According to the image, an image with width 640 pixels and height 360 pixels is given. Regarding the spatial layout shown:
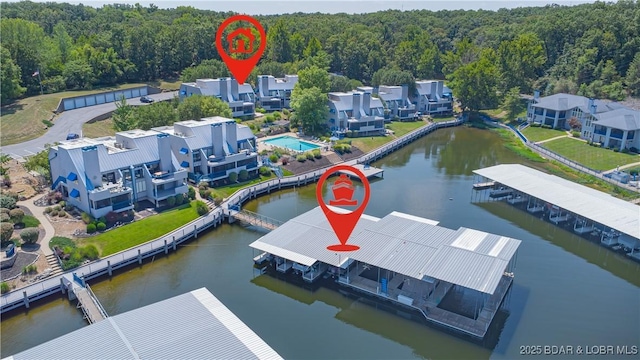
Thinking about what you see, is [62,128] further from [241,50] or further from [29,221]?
[29,221]

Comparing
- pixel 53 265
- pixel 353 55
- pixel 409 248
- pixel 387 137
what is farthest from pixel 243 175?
pixel 353 55

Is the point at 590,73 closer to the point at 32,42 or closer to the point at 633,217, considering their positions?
the point at 633,217

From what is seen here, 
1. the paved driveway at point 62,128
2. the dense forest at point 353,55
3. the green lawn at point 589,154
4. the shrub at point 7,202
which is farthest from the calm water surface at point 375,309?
the dense forest at point 353,55

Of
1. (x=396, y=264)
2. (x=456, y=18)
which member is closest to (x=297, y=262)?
(x=396, y=264)

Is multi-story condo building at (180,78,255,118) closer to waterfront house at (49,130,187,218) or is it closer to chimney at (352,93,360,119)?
chimney at (352,93,360,119)

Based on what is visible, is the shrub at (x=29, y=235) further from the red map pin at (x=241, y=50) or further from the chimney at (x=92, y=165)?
the red map pin at (x=241, y=50)

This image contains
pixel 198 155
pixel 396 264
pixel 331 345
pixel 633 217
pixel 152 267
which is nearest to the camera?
pixel 331 345
